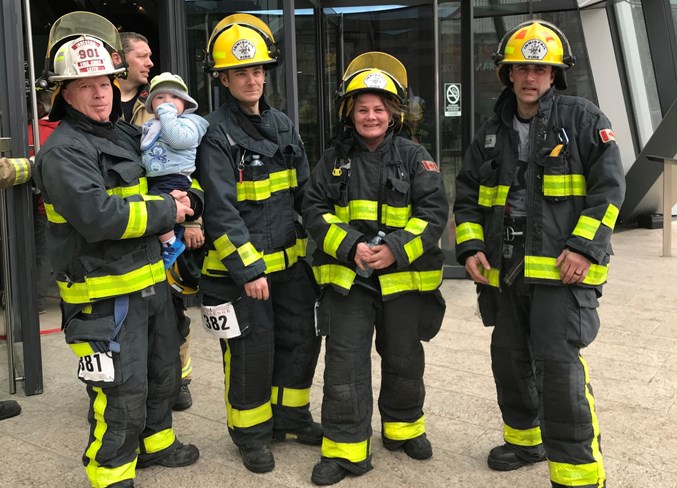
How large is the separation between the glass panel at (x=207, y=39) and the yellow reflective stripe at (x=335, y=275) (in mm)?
2964

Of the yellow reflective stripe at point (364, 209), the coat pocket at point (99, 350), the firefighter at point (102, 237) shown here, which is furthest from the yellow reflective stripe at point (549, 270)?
the coat pocket at point (99, 350)

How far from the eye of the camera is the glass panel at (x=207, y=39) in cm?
594

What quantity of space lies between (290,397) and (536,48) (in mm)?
2063

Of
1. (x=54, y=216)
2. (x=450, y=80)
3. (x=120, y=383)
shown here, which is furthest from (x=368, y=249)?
(x=450, y=80)

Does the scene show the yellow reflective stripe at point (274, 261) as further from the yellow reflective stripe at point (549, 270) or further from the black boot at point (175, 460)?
the yellow reflective stripe at point (549, 270)

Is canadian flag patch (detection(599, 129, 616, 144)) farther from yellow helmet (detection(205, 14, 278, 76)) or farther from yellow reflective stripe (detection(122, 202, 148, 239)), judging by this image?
yellow reflective stripe (detection(122, 202, 148, 239))

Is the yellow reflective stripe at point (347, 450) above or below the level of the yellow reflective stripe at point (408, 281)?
below

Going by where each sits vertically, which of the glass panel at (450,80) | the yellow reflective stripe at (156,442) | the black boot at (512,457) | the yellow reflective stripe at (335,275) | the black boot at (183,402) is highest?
the glass panel at (450,80)

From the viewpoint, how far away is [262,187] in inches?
131

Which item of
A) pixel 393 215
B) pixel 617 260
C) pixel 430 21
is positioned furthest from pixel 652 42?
pixel 393 215

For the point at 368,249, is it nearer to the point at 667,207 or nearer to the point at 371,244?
the point at 371,244

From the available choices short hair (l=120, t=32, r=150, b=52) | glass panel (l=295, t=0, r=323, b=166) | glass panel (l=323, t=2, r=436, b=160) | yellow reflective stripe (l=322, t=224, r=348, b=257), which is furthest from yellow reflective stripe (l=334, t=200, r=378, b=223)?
glass panel (l=295, t=0, r=323, b=166)

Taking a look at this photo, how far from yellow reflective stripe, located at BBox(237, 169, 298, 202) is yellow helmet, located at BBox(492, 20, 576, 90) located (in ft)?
3.76

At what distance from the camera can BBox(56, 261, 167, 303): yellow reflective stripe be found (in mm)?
2881
